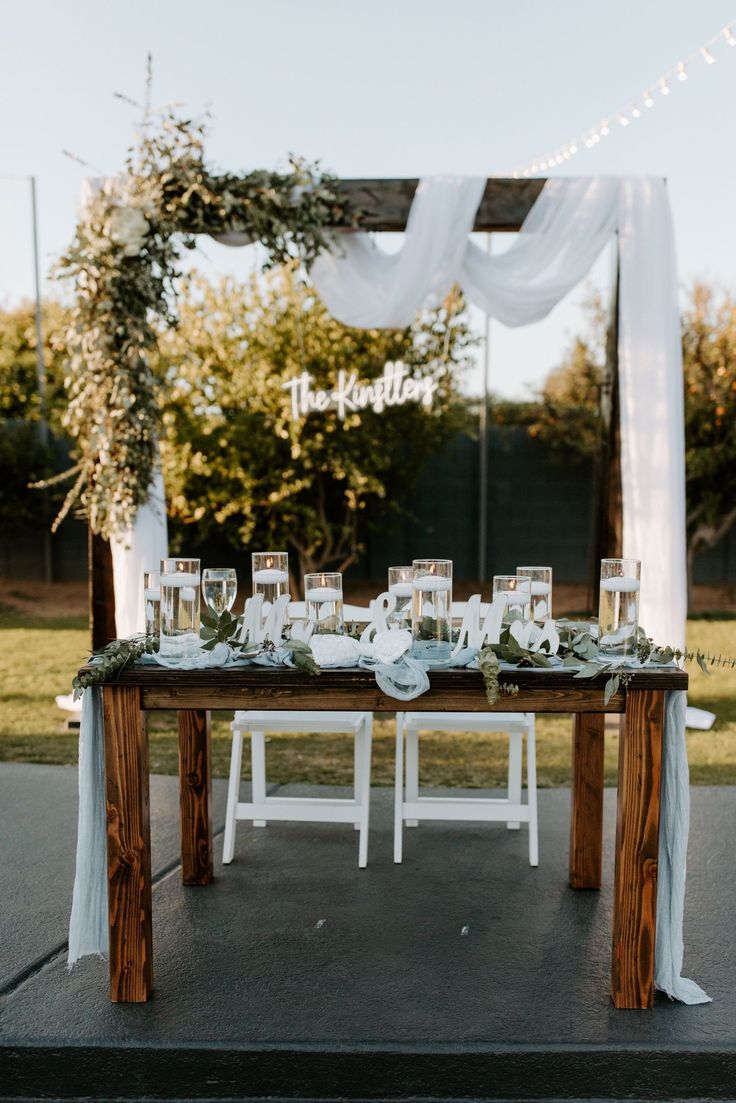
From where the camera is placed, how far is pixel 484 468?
402 inches

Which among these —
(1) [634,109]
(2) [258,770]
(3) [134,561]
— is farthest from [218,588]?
(1) [634,109]

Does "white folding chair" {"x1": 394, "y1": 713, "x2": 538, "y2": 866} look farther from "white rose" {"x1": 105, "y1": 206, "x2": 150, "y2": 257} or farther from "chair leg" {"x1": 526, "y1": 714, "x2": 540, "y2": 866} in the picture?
"white rose" {"x1": 105, "y1": 206, "x2": 150, "y2": 257}

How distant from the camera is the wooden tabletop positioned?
7.59 feet

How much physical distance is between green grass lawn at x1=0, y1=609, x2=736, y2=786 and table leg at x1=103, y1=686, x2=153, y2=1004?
6.42 feet

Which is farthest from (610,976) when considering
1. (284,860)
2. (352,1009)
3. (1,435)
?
(1,435)

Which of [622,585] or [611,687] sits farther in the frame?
[622,585]

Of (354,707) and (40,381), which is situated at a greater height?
(40,381)

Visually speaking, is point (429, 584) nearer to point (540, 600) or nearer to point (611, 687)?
point (540, 600)

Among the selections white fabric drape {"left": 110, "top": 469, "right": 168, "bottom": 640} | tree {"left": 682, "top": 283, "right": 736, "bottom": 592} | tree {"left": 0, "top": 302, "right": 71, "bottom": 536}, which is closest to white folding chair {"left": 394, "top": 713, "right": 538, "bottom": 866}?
white fabric drape {"left": 110, "top": 469, "right": 168, "bottom": 640}

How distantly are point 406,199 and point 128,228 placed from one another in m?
1.38

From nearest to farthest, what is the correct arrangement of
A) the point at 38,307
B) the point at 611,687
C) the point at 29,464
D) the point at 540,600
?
1. the point at 611,687
2. the point at 540,600
3. the point at 29,464
4. the point at 38,307

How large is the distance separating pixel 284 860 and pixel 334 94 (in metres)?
7.58

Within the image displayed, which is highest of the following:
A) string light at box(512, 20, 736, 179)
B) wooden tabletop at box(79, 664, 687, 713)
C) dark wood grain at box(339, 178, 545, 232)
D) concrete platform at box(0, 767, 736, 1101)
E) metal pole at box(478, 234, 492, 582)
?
string light at box(512, 20, 736, 179)

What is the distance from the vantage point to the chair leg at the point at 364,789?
3.23 m
